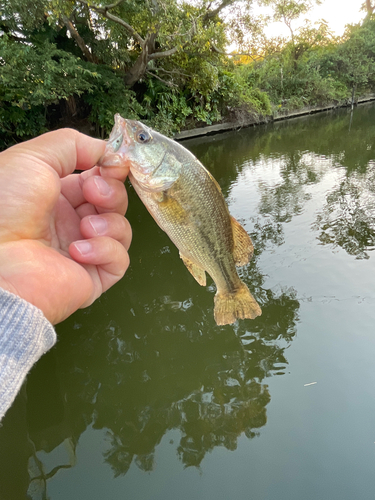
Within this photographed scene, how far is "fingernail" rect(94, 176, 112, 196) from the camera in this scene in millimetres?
1801

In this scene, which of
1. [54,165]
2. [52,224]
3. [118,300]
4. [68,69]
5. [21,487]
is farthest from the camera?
[68,69]

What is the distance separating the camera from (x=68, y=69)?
11273mm

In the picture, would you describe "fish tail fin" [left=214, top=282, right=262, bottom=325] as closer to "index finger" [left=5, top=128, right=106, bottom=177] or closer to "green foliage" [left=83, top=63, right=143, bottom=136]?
"index finger" [left=5, top=128, right=106, bottom=177]

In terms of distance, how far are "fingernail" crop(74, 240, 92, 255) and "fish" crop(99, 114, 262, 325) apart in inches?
18.2

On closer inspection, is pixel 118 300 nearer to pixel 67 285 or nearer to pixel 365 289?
pixel 67 285

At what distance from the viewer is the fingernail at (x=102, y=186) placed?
1.80m

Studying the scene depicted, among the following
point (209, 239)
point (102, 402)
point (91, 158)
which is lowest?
point (102, 402)

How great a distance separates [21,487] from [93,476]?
584mm

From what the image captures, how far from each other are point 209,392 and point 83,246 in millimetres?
2261

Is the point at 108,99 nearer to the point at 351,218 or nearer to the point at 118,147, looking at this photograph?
the point at 351,218

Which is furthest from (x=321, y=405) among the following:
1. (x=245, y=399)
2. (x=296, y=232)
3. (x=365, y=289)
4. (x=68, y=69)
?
(x=68, y=69)

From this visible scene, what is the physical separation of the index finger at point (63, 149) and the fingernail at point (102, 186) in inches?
4.4

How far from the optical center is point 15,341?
130 centimetres

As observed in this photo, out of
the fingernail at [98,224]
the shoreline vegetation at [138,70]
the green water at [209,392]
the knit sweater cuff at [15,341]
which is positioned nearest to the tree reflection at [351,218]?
the green water at [209,392]
